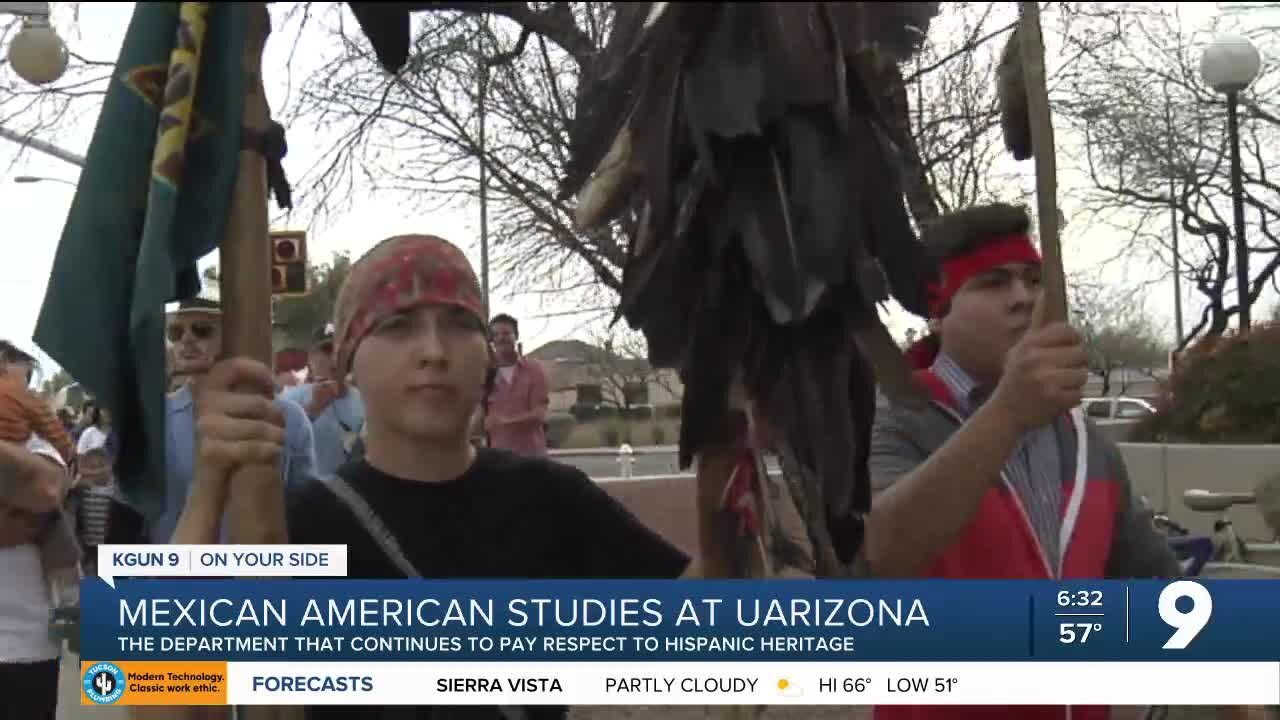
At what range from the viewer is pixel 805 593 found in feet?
7.38

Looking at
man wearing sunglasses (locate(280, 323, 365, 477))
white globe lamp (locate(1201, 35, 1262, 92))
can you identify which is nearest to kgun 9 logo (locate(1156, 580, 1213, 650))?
man wearing sunglasses (locate(280, 323, 365, 477))

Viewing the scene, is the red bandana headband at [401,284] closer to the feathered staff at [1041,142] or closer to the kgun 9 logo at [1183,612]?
the feathered staff at [1041,142]

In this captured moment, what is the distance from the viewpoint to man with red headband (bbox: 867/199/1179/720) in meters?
2.26

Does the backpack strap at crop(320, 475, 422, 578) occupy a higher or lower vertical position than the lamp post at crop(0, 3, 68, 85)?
lower

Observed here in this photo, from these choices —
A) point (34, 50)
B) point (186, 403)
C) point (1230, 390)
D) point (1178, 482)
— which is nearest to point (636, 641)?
point (186, 403)

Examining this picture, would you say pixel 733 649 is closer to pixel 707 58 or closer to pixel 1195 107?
pixel 707 58

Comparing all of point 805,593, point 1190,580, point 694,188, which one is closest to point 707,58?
point 694,188

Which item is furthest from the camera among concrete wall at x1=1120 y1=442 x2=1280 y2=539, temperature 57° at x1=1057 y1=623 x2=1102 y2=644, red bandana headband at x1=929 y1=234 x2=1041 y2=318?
concrete wall at x1=1120 y1=442 x2=1280 y2=539

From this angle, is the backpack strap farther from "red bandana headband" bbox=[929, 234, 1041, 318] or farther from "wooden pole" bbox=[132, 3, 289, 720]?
"red bandana headband" bbox=[929, 234, 1041, 318]

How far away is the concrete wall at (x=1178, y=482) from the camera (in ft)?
31.8

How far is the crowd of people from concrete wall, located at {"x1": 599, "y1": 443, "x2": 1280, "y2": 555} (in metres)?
6.18

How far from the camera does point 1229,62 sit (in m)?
10.7

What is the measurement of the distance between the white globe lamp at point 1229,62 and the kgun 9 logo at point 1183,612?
9.09 meters

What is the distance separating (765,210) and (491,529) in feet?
2.79
